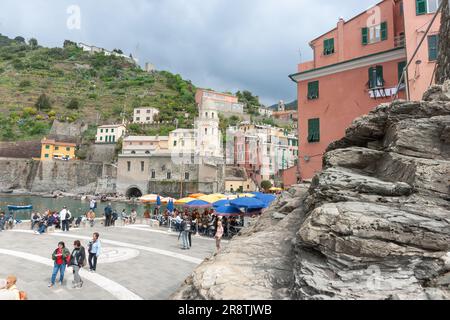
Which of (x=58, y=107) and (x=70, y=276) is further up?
(x=58, y=107)

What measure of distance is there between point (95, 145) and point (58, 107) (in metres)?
39.5

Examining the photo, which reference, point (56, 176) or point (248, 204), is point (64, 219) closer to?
point (248, 204)

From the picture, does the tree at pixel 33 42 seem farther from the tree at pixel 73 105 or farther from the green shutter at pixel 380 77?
the green shutter at pixel 380 77

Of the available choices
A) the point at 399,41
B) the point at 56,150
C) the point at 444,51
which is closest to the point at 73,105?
the point at 56,150

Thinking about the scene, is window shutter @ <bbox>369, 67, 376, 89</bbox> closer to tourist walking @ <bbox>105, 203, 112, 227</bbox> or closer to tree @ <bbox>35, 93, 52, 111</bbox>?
tourist walking @ <bbox>105, 203, 112, 227</bbox>

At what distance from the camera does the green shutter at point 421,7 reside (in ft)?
57.3

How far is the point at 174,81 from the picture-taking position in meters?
134

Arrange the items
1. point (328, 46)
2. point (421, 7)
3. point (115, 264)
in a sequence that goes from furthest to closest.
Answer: point (328, 46) → point (421, 7) → point (115, 264)

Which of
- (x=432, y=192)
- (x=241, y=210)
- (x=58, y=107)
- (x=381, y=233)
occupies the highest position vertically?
(x=58, y=107)

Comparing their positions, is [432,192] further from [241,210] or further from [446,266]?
[241,210]

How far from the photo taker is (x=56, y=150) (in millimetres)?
77750

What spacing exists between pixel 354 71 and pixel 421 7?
4925 millimetres

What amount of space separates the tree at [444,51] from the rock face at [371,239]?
3.08m
